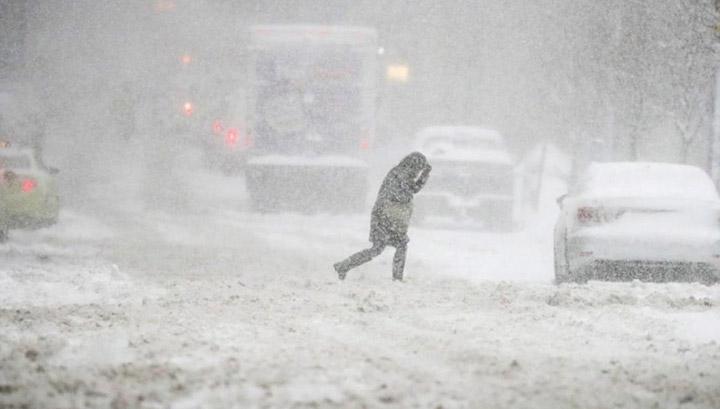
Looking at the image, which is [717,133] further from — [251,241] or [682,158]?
[251,241]

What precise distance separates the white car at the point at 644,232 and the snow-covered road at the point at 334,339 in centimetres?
43

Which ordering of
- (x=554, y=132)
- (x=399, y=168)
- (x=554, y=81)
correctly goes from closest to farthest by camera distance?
(x=399, y=168) → (x=554, y=81) → (x=554, y=132)

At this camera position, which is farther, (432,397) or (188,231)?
(188,231)

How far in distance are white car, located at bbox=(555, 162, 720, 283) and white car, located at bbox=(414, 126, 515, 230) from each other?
24.8ft

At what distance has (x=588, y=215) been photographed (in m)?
11.5

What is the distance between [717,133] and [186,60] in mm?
21899

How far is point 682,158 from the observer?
19.2 meters

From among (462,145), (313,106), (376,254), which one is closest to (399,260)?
(376,254)

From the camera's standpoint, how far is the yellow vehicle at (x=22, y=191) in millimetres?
15852

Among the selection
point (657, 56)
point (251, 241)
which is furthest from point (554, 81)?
point (251, 241)

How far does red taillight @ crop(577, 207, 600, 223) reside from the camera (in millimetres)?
11398

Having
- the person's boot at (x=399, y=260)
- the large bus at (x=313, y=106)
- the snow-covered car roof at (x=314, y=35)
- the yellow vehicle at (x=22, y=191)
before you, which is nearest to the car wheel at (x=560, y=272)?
the person's boot at (x=399, y=260)

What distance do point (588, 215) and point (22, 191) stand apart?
29.1 ft

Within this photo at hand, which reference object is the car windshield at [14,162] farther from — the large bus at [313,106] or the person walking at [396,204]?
the person walking at [396,204]
